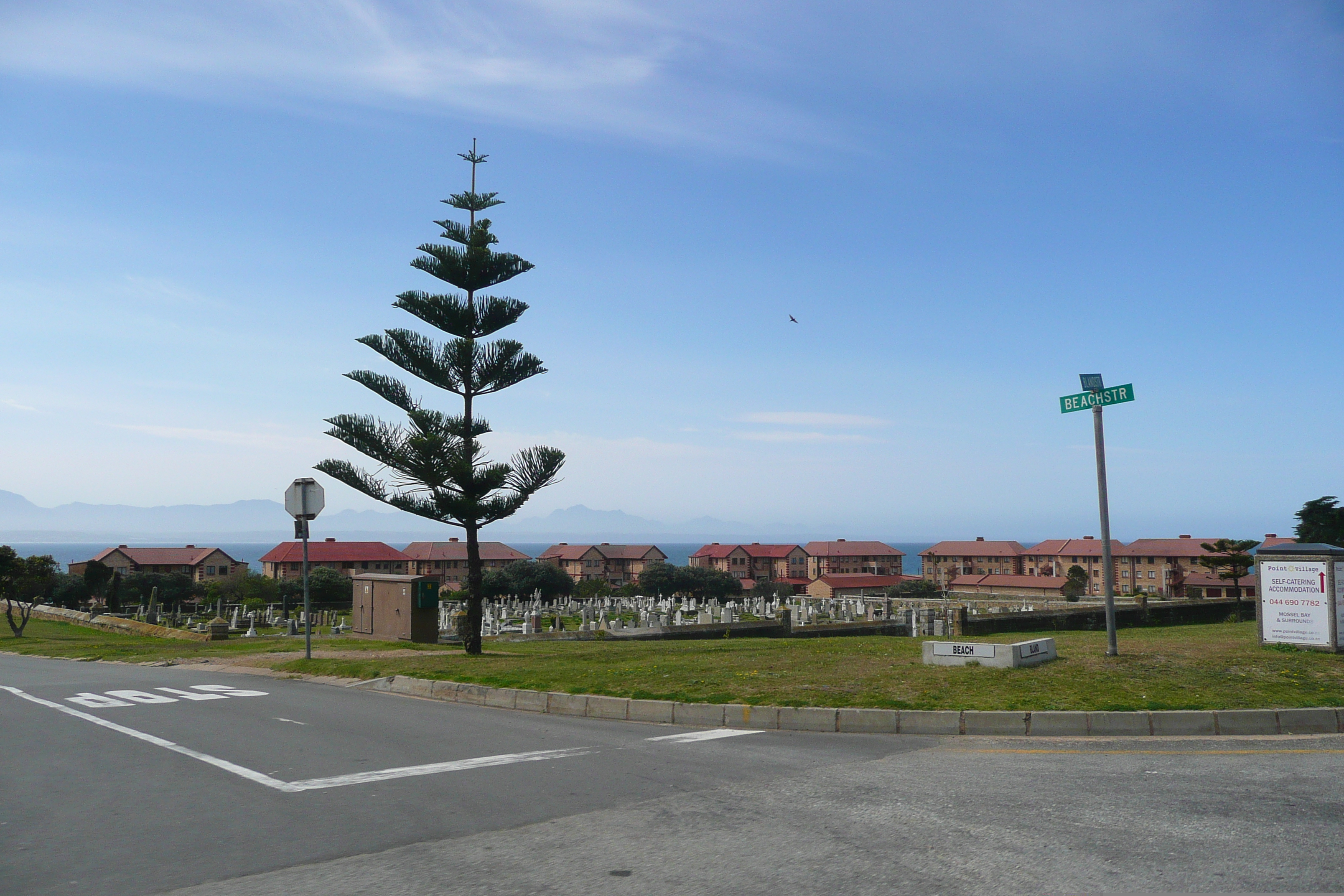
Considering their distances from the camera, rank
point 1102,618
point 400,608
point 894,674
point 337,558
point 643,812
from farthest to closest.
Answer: point 337,558 < point 1102,618 < point 400,608 < point 894,674 < point 643,812

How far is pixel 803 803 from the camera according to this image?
18.9ft

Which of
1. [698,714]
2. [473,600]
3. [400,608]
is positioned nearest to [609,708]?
[698,714]

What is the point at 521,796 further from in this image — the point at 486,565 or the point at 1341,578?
the point at 486,565

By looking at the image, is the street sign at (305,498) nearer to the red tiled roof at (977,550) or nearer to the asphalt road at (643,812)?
the asphalt road at (643,812)

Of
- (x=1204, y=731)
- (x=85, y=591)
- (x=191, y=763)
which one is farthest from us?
(x=85, y=591)

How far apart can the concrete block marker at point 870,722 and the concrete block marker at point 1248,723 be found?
9.68 feet

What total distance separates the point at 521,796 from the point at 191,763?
3.07m

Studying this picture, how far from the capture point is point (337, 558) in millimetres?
98000

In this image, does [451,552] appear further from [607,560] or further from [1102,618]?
[1102,618]

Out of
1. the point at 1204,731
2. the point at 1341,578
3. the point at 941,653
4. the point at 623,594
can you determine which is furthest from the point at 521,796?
the point at 623,594

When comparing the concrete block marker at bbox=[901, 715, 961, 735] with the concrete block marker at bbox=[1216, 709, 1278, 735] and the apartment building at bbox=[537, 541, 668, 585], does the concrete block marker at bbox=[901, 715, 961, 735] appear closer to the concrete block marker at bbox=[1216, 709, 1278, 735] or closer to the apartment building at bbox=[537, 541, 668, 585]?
the concrete block marker at bbox=[1216, 709, 1278, 735]

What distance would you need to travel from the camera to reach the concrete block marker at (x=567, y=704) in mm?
9938

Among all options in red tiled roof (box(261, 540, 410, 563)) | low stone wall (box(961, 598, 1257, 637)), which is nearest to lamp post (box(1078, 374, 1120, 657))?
low stone wall (box(961, 598, 1257, 637))

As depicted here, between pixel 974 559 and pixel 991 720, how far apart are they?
11098cm
